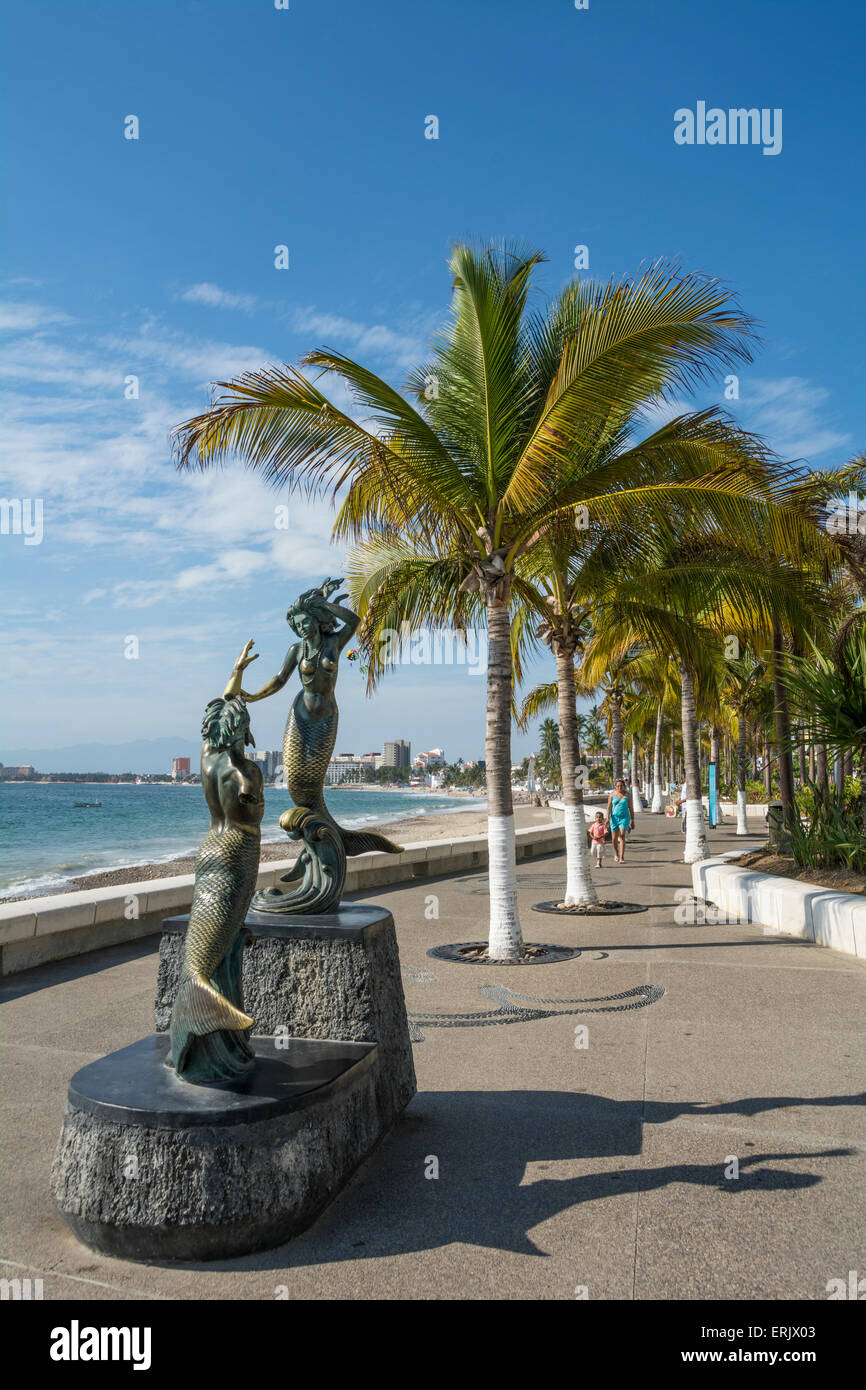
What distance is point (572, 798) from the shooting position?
12.4 metres

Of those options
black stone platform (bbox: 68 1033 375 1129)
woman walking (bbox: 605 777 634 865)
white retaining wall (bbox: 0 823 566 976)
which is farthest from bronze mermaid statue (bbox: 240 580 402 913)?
woman walking (bbox: 605 777 634 865)

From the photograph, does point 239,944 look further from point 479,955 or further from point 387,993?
point 479,955

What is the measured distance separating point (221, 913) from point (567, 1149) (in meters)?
2.12

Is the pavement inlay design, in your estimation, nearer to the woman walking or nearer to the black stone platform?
the black stone platform

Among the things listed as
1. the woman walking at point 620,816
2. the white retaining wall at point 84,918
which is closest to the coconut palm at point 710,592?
the woman walking at point 620,816

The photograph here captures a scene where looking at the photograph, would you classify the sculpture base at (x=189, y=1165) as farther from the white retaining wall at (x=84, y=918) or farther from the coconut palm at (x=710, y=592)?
the coconut palm at (x=710, y=592)

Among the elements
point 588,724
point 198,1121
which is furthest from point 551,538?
point 588,724

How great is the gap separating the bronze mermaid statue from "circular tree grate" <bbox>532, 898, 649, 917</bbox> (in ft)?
23.6

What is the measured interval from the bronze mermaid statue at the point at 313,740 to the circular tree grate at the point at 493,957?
3959 mm

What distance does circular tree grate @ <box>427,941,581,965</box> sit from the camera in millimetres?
9172

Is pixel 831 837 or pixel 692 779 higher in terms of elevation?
pixel 692 779

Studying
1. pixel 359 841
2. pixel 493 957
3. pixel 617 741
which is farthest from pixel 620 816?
pixel 359 841

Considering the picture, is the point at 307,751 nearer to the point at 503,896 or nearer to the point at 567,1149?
the point at 567,1149

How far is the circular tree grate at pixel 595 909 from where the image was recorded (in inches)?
480
